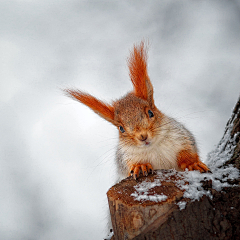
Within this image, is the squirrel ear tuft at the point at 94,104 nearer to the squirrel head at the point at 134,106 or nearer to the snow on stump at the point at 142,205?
the squirrel head at the point at 134,106

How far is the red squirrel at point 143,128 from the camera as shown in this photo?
1151 millimetres

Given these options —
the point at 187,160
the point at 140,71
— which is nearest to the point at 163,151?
the point at 187,160

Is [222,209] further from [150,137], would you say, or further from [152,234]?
[150,137]

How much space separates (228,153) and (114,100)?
0.63 m

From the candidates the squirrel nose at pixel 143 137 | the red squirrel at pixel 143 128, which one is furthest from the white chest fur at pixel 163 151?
the squirrel nose at pixel 143 137

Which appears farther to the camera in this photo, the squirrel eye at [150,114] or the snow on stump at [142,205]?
the squirrel eye at [150,114]

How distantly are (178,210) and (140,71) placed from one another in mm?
711

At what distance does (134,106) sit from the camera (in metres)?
1.21

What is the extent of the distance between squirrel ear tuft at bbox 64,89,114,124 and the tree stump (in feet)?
1.64

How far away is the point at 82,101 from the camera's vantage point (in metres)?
1.26

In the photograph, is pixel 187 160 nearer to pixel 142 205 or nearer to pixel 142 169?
pixel 142 169

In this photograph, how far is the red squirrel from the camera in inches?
45.3

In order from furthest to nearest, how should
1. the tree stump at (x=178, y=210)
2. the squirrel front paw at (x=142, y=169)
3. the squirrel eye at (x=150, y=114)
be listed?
the squirrel eye at (x=150, y=114), the squirrel front paw at (x=142, y=169), the tree stump at (x=178, y=210)

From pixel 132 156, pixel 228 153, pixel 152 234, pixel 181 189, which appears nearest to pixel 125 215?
pixel 152 234
